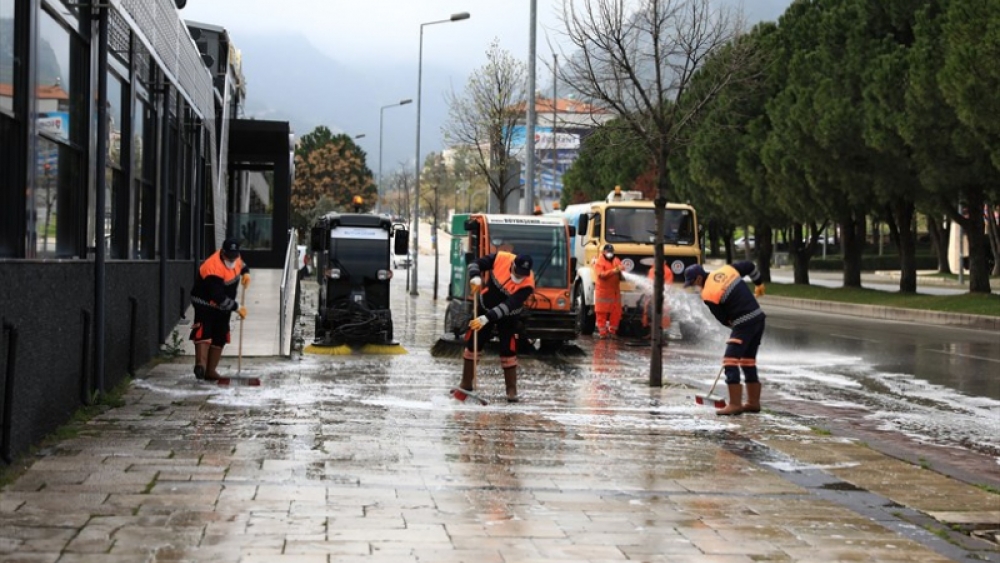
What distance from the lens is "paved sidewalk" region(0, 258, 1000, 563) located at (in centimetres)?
705

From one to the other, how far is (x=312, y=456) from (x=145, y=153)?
8.79 meters

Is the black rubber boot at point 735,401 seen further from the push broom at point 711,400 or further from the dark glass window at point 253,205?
the dark glass window at point 253,205

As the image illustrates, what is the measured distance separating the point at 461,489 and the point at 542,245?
14.3 meters

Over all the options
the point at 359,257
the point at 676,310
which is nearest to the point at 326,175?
the point at 676,310

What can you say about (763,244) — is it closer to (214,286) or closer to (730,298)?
A: (214,286)

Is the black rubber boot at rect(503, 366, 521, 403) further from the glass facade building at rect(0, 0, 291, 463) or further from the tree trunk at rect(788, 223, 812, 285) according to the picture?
the tree trunk at rect(788, 223, 812, 285)

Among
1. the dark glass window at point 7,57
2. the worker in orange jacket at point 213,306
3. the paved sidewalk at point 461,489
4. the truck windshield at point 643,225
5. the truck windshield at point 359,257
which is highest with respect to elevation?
the dark glass window at point 7,57

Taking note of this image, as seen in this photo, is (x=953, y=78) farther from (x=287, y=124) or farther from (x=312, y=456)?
(x=312, y=456)

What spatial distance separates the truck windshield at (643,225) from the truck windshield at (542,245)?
4238 mm

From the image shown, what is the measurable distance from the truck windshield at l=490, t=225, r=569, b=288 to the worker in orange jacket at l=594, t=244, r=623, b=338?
1.59 metres

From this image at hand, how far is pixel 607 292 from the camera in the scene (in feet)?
82.2

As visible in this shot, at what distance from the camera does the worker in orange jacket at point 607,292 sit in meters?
24.4

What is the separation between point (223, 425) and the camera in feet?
37.5

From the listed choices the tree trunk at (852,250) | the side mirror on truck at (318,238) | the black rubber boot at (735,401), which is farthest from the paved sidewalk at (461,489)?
the tree trunk at (852,250)
